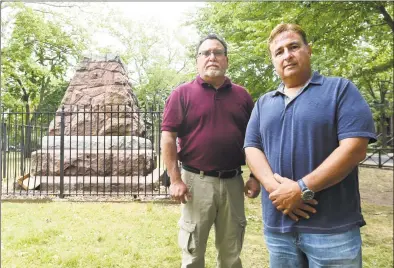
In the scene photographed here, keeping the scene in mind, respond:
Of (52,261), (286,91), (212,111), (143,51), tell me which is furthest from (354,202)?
(143,51)

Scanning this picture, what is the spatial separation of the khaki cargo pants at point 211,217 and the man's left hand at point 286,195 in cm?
56

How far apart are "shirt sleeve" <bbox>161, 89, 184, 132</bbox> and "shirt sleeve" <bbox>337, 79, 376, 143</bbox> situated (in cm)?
84

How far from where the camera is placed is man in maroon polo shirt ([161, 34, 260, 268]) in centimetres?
179

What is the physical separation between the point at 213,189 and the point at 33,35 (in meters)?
9.58

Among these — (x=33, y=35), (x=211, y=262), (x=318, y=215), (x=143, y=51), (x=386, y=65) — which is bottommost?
(x=211, y=262)

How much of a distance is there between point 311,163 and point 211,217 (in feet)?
2.45

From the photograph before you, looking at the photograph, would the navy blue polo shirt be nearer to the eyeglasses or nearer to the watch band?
the watch band

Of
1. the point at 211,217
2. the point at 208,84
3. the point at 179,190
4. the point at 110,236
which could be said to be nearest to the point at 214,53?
the point at 208,84

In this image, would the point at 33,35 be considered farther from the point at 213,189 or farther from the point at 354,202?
the point at 354,202

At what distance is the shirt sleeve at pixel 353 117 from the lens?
1.19 meters

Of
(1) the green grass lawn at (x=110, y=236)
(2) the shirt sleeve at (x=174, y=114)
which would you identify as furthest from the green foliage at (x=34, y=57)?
(2) the shirt sleeve at (x=174, y=114)

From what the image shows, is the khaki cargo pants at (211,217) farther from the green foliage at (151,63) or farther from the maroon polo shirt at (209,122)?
the green foliage at (151,63)

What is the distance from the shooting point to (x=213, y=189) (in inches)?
70.7

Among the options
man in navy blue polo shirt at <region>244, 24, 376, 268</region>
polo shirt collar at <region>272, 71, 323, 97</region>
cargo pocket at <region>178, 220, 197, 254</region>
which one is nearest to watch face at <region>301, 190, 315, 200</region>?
man in navy blue polo shirt at <region>244, 24, 376, 268</region>
